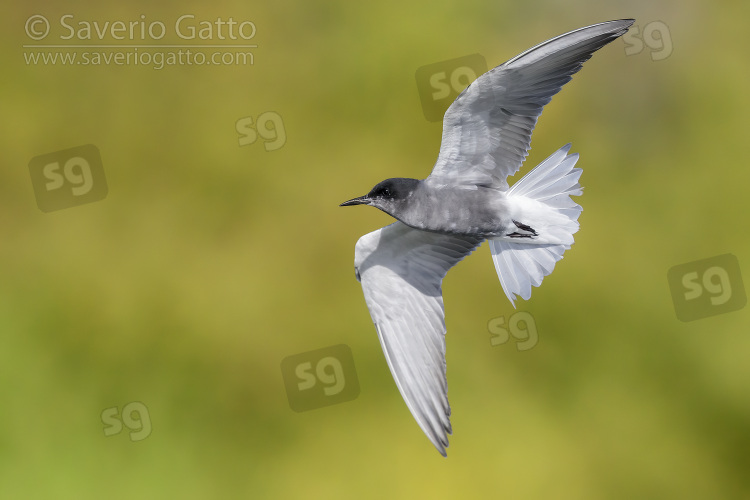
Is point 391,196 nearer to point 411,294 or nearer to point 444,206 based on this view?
point 444,206

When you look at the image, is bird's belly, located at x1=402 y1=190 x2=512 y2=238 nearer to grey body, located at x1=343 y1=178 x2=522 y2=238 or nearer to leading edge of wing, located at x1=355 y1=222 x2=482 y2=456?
grey body, located at x1=343 y1=178 x2=522 y2=238

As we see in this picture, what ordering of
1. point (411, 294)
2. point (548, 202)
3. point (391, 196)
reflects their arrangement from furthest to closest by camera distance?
point (411, 294) < point (548, 202) < point (391, 196)

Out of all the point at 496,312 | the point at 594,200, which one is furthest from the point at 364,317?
the point at 594,200

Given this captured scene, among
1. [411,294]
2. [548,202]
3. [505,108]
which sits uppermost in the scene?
[505,108]

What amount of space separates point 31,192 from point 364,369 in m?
2.20

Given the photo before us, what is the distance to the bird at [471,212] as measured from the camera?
4.98ft

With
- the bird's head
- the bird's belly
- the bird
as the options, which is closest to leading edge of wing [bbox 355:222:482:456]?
the bird

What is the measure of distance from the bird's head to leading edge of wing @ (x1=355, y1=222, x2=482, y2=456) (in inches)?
10.8

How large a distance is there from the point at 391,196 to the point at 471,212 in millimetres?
204

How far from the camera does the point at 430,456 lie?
400cm

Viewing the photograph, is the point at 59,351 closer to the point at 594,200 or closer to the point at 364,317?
the point at 364,317

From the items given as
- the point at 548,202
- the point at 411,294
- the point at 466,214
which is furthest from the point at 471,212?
the point at 411,294

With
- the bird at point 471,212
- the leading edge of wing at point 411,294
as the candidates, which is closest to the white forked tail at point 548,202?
the bird at point 471,212

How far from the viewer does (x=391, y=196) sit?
5.00 ft
